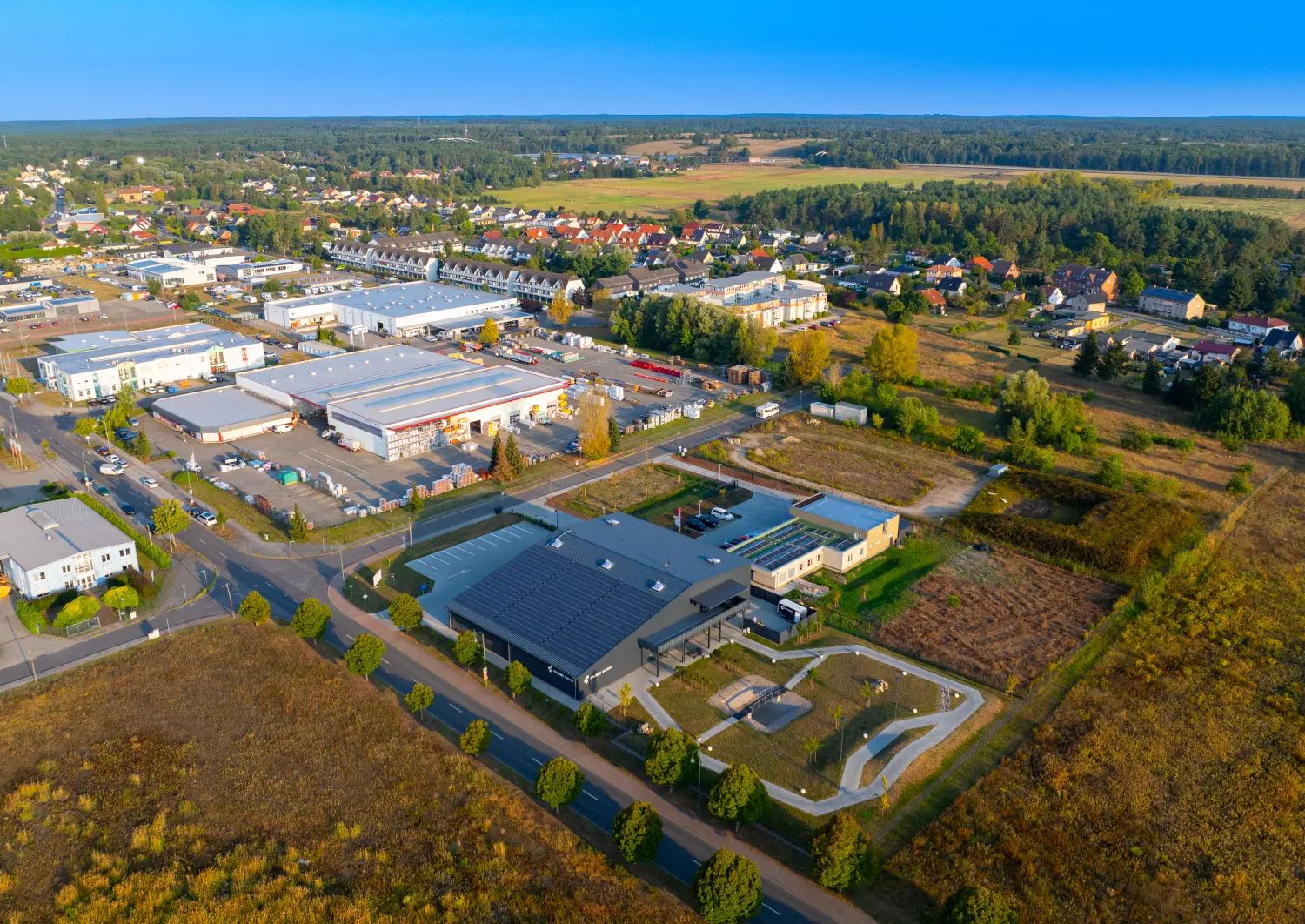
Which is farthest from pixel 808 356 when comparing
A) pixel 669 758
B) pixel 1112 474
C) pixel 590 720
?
pixel 669 758

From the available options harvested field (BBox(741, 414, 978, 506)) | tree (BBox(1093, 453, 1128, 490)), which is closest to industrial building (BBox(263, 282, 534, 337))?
harvested field (BBox(741, 414, 978, 506))

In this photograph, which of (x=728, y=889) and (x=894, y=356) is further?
(x=894, y=356)

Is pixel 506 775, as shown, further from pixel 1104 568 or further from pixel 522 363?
pixel 522 363

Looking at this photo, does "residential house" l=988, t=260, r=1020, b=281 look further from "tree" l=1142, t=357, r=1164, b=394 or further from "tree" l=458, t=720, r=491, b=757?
"tree" l=458, t=720, r=491, b=757

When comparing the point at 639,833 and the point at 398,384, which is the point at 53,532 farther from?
the point at 639,833

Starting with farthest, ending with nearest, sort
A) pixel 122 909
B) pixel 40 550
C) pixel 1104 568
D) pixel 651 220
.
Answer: pixel 651 220 < pixel 1104 568 < pixel 40 550 < pixel 122 909

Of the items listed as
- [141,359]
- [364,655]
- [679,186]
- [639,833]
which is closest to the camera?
[639,833]

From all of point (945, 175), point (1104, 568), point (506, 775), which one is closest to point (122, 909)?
point (506, 775)

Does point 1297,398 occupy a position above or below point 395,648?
above
